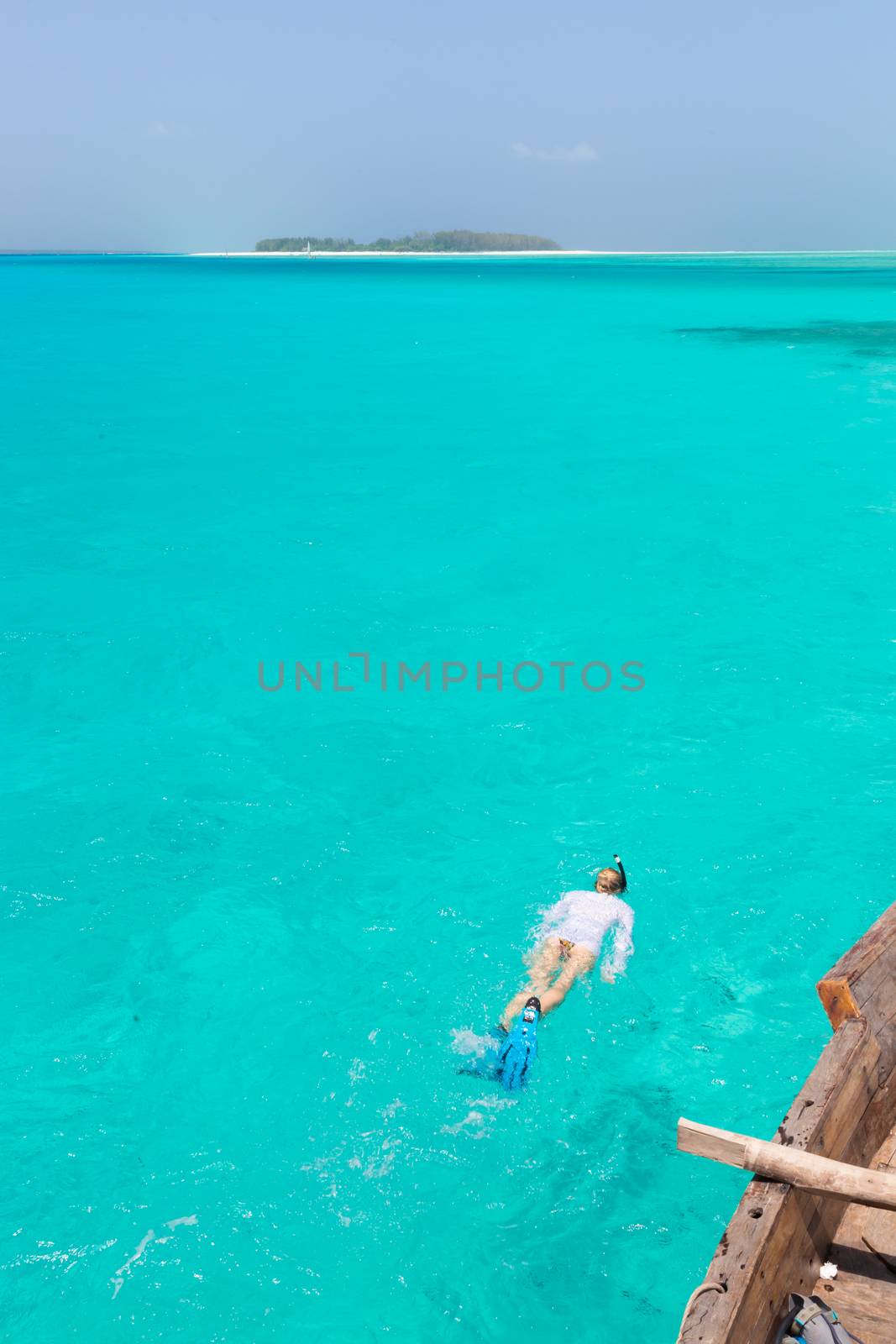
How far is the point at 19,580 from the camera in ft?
72.2

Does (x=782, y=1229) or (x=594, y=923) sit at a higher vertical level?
(x=782, y=1229)

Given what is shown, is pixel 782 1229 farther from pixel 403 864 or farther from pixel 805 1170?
pixel 403 864

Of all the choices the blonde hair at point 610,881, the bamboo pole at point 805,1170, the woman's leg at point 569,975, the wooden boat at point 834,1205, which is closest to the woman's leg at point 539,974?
the woman's leg at point 569,975

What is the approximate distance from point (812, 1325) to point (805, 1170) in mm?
620

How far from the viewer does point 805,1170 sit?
4602 millimetres

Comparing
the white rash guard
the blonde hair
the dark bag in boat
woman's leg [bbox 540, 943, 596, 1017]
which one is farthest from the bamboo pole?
the blonde hair

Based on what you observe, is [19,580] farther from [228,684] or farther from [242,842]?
[242,842]

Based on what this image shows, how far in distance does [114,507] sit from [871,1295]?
25922 mm

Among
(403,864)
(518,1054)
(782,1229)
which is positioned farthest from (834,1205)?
(403,864)

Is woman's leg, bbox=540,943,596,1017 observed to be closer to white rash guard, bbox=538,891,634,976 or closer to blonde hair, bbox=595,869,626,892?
white rash guard, bbox=538,891,634,976

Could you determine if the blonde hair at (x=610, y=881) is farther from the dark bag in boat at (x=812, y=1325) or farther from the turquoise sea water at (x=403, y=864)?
the dark bag in boat at (x=812, y=1325)

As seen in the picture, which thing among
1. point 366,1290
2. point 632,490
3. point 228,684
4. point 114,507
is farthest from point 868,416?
point 366,1290

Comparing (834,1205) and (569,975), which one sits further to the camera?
(569,975)

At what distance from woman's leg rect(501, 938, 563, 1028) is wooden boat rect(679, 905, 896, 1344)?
3.93 metres
